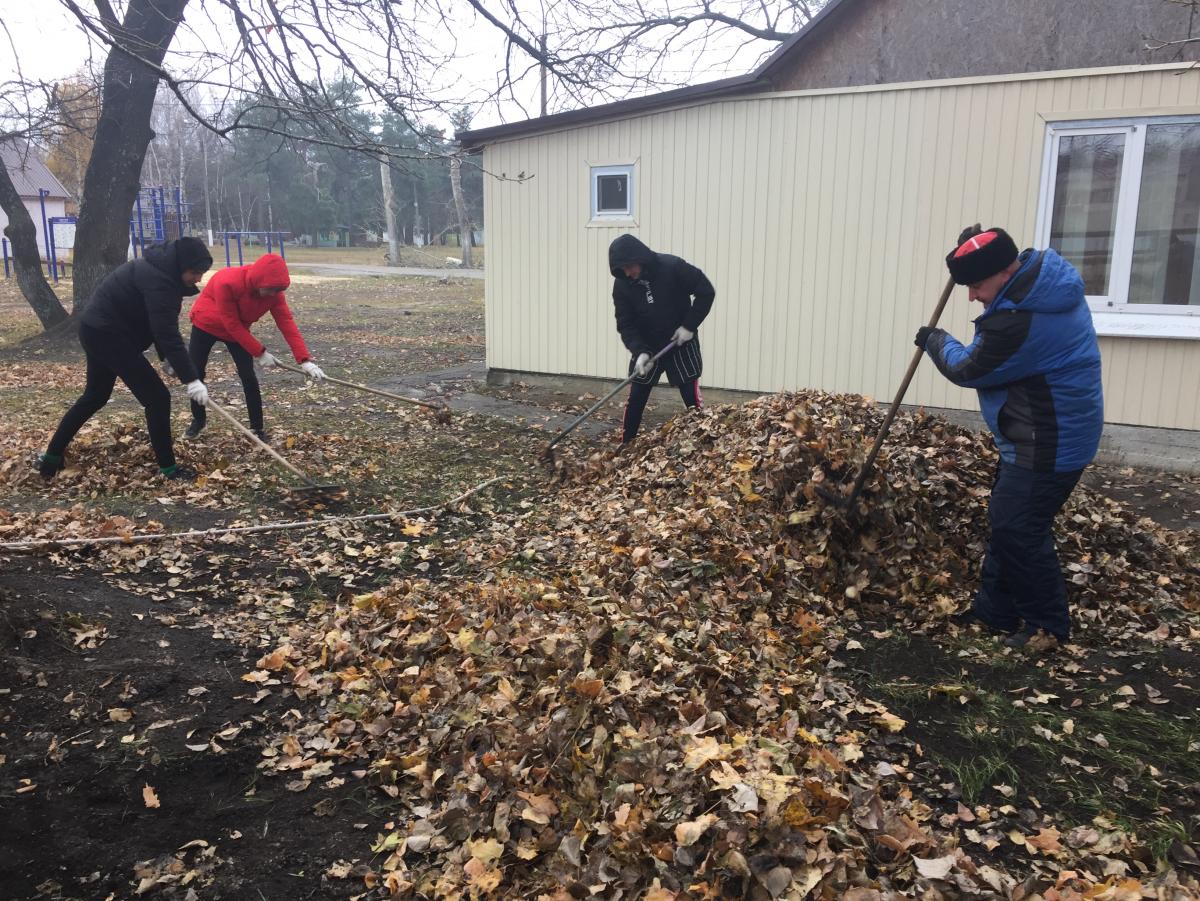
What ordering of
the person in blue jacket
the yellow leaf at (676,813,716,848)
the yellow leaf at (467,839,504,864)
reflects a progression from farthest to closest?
the person in blue jacket < the yellow leaf at (467,839,504,864) < the yellow leaf at (676,813,716,848)

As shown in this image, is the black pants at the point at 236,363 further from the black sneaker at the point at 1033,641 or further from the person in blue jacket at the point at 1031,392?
the black sneaker at the point at 1033,641

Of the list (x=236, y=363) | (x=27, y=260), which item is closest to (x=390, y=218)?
(x=27, y=260)

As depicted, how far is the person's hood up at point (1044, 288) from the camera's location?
384 cm

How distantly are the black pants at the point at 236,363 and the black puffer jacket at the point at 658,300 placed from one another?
2.82 m

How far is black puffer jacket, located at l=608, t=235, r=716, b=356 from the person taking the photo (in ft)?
22.5

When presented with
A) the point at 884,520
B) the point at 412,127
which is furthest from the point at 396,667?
the point at 412,127

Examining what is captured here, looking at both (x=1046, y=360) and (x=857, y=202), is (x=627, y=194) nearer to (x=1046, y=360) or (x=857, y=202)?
(x=857, y=202)

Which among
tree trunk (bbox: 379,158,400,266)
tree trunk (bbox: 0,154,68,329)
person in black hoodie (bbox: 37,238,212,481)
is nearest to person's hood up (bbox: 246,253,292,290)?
person in black hoodie (bbox: 37,238,212,481)

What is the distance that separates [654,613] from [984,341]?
183 centimetres

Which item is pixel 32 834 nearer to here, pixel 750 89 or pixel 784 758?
pixel 784 758

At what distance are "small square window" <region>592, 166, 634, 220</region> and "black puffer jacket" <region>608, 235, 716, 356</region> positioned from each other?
2.53 metres

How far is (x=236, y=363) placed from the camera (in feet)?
23.1

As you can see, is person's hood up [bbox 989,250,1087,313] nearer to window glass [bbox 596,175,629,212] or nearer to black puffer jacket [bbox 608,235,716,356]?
black puffer jacket [bbox 608,235,716,356]

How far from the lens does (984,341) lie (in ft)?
13.0
